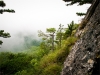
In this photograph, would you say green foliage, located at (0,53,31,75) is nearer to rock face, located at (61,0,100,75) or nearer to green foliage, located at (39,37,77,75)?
green foliage, located at (39,37,77,75)

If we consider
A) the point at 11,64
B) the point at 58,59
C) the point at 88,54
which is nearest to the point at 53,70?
the point at 58,59

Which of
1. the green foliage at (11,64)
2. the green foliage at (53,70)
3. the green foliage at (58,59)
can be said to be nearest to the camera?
the green foliage at (53,70)

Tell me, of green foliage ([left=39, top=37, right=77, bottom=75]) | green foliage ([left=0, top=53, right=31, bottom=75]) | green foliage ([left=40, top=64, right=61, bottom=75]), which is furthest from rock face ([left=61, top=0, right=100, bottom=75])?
green foliage ([left=0, top=53, right=31, bottom=75])

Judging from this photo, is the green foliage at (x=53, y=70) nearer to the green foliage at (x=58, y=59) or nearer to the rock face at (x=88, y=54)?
the green foliage at (x=58, y=59)

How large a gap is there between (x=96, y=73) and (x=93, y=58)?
60 cm

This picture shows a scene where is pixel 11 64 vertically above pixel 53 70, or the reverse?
pixel 11 64

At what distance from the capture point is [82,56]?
832cm

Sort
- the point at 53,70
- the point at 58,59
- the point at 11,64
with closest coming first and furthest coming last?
the point at 53,70 → the point at 58,59 → the point at 11,64

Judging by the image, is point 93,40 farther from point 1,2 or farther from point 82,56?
point 1,2

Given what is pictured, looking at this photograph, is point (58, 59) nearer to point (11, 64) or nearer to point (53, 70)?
point (53, 70)

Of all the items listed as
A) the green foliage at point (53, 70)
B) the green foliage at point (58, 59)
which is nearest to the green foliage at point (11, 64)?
the green foliage at point (58, 59)

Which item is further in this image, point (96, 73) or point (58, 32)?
point (58, 32)

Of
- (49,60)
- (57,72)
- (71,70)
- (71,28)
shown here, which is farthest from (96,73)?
(71,28)

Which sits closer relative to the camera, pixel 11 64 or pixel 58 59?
pixel 58 59
